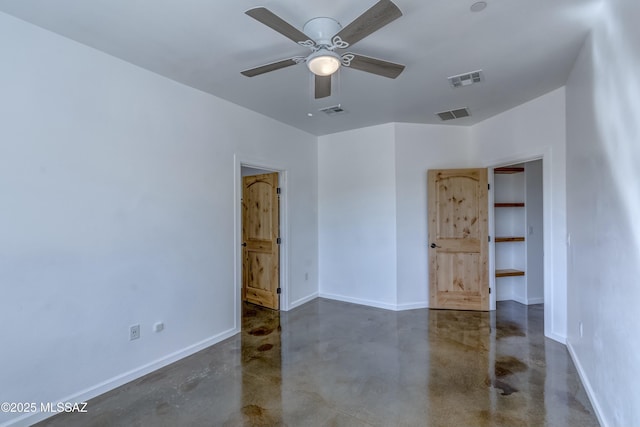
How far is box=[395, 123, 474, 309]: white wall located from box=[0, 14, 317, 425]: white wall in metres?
2.36

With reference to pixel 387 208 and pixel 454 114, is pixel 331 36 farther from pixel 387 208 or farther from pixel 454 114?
pixel 387 208

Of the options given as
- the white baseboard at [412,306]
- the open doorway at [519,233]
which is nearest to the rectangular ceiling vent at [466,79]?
the open doorway at [519,233]

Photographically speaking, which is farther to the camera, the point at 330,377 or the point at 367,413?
the point at 330,377

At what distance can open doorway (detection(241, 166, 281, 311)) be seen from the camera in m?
4.63

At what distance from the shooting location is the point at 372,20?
1759mm

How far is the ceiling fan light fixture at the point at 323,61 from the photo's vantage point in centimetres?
206

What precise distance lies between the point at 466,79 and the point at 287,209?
109 inches

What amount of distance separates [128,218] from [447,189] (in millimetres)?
3957

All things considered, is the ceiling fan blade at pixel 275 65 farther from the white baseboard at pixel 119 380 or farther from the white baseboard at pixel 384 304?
the white baseboard at pixel 384 304

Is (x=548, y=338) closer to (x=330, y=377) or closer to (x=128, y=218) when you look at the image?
(x=330, y=377)

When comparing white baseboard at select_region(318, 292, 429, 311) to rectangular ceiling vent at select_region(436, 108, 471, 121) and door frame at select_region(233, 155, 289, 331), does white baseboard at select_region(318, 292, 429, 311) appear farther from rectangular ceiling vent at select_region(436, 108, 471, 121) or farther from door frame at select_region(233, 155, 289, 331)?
rectangular ceiling vent at select_region(436, 108, 471, 121)

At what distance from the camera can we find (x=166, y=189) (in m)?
3.03

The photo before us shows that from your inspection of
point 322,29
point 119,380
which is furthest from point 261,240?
point 322,29

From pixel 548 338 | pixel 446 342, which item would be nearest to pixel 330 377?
pixel 446 342
